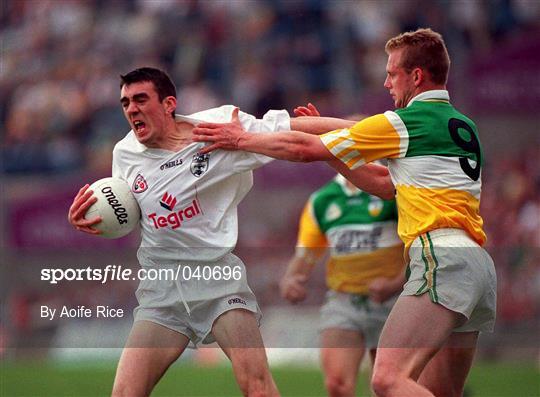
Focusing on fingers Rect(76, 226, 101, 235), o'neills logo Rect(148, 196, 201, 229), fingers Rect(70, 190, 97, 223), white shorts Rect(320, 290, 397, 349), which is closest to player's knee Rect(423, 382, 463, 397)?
o'neills logo Rect(148, 196, 201, 229)

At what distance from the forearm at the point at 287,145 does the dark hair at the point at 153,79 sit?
2.12ft

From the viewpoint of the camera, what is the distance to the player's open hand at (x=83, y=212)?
741cm

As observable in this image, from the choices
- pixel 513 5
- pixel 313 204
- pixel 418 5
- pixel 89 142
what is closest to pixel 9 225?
pixel 89 142

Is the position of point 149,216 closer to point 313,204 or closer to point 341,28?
point 313,204

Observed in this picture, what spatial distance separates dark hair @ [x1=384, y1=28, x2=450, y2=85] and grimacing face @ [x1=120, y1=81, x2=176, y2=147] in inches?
61.6

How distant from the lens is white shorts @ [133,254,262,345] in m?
7.28

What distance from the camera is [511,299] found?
46.4ft

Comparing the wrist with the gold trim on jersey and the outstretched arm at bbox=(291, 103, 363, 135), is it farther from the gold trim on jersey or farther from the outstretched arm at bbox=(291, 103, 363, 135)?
the gold trim on jersey

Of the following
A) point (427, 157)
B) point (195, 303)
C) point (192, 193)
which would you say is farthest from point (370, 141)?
point (195, 303)

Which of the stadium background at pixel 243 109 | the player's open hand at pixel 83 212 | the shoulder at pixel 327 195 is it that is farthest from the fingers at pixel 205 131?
the stadium background at pixel 243 109

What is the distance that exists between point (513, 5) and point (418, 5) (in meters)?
1.41

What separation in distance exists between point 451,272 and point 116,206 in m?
2.10

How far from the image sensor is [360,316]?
9.26 meters

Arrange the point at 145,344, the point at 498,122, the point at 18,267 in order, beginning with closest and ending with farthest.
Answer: the point at 145,344 < the point at 18,267 < the point at 498,122
